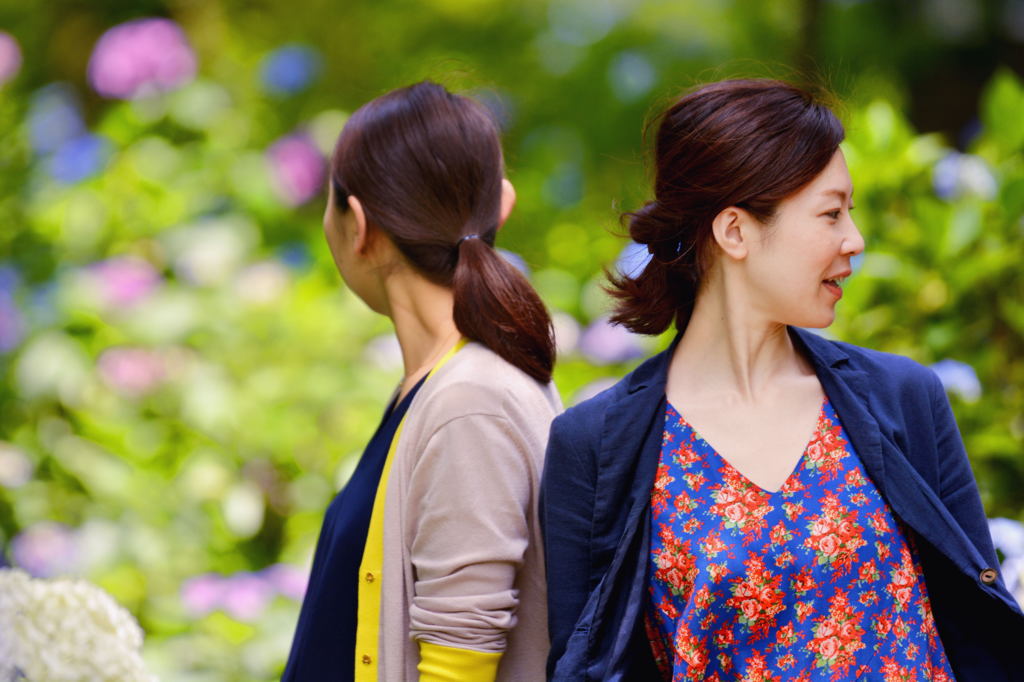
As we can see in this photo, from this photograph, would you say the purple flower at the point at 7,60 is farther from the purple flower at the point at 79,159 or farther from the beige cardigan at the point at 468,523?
the beige cardigan at the point at 468,523

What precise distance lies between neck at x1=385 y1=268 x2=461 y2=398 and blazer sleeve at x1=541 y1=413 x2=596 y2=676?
34 cm

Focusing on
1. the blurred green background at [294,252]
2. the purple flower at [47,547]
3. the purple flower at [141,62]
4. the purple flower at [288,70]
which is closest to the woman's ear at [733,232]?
the blurred green background at [294,252]

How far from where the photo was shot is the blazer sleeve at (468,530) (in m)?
1.67

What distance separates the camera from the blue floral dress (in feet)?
4.90

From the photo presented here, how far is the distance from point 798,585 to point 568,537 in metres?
0.31

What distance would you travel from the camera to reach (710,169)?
1.60 metres

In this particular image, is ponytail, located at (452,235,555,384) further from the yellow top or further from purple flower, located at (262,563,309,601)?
purple flower, located at (262,563,309,601)

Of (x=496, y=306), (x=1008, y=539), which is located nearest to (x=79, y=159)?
(x=496, y=306)

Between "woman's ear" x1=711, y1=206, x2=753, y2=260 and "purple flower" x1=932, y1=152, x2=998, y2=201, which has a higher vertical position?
"purple flower" x1=932, y1=152, x2=998, y2=201

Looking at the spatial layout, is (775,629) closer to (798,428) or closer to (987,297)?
(798,428)

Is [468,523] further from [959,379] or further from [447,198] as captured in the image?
[959,379]

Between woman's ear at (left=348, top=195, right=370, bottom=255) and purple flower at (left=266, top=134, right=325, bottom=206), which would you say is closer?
woman's ear at (left=348, top=195, right=370, bottom=255)

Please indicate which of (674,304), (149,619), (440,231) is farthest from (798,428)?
(149,619)

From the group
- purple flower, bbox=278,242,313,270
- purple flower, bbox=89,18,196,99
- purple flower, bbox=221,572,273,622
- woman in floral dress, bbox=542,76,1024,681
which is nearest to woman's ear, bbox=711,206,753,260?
woman in floral dress, bbox=542,76,1024,681
